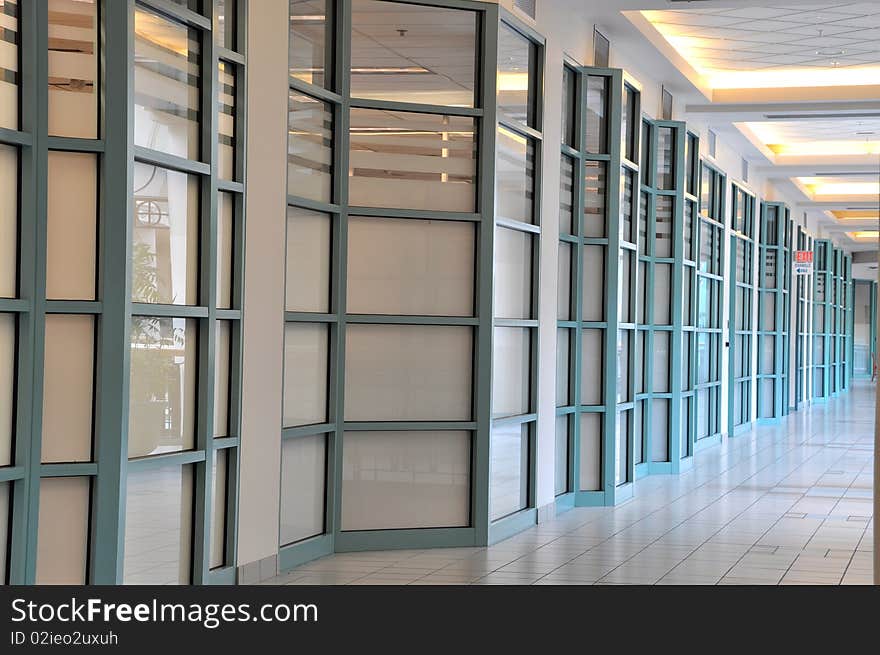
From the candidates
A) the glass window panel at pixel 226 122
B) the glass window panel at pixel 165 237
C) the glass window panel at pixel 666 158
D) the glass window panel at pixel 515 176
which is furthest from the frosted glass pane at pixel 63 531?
the glass window panel at pixel 666 158

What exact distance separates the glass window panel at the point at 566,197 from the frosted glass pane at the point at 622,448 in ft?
7.22

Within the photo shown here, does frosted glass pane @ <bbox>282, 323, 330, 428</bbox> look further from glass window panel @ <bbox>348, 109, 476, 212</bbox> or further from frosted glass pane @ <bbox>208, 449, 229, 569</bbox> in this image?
glass window panel @ <bbox>348, 109, 476, 212</bbox>

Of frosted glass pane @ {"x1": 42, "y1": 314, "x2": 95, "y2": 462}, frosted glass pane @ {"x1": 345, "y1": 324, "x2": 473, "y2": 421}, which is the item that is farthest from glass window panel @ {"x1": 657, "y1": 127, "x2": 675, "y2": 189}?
frosted glass pane @ {"x1": 42, "y1": 314, "x2": 95, "y2": 462}

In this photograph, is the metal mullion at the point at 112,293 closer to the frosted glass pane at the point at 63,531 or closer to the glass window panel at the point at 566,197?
the frosted glass pane at the point at 63,531

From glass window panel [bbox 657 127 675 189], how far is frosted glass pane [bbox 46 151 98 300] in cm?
917

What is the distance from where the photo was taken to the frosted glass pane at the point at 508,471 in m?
9.11

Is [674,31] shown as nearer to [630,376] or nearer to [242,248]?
[630,376]

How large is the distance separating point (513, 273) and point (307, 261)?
2101 mm

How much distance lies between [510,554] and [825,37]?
7.61m

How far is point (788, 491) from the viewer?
41.0 ft

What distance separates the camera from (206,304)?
6410 mm

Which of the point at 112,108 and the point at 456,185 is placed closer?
the point at 112,108

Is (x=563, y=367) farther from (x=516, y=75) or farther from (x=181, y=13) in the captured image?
(x=181, y=13)

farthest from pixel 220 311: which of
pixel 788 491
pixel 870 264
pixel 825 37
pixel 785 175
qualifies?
pixel 870 264
